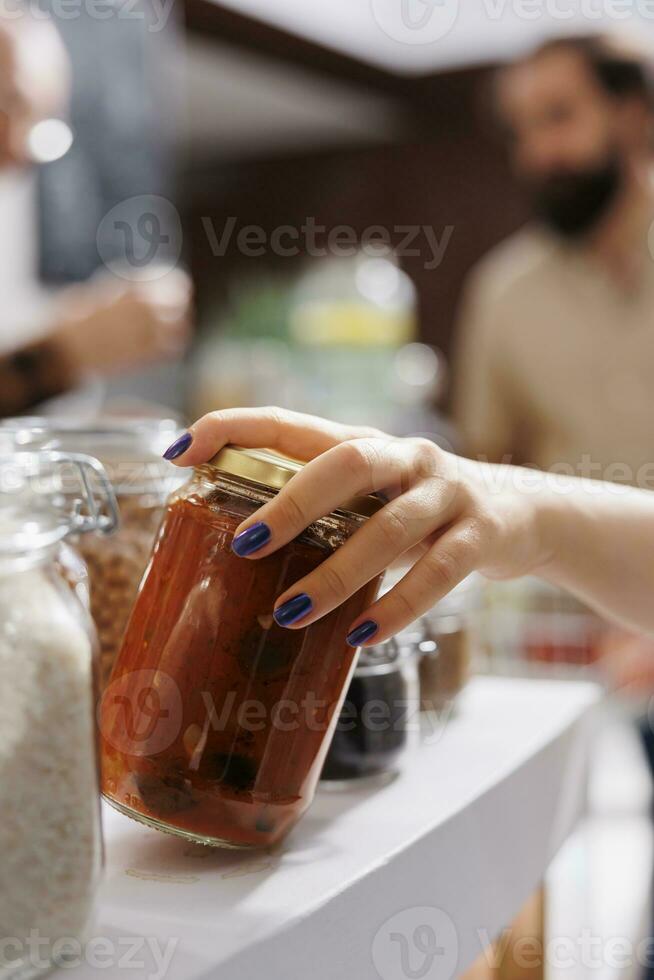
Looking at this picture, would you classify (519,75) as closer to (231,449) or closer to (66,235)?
(66,235)

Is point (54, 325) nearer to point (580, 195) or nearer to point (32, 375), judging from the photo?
point (32, 375)

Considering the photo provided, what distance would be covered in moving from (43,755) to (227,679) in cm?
11

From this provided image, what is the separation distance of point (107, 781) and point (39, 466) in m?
0.17

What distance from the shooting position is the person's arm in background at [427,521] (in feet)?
1.45

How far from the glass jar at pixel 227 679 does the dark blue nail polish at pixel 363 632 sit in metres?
0.01

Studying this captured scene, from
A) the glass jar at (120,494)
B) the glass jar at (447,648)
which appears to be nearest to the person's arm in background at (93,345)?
the glass jar at (120,494)

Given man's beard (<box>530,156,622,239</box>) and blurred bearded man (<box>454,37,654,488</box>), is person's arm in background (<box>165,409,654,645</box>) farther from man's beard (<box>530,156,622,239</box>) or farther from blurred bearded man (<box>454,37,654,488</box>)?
man's beard (<box>530,156,622,239</box>)

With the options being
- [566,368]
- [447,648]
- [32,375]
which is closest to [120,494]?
[447,648]

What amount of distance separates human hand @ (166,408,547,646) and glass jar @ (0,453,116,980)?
0.29 ft

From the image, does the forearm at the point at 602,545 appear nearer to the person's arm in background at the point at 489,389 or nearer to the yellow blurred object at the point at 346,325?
the person's arm in background at the point at 489,389

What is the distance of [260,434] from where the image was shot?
495mm

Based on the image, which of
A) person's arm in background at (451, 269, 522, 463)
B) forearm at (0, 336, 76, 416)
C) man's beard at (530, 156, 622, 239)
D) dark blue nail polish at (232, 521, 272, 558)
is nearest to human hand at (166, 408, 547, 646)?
dark blue nail polish at (232, 521, 272, 558)

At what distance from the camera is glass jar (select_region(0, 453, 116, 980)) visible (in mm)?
356

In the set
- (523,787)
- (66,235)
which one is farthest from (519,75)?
(523,787)
